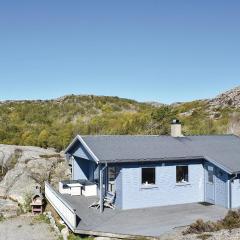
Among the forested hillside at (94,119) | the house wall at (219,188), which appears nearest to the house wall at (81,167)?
the house wall at (219,188)

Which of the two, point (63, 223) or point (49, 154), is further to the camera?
point (49, 154)

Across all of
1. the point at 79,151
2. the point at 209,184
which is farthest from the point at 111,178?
the point at 209,184

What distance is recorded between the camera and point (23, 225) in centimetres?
2198

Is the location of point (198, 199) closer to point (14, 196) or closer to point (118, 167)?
point (118, 167)

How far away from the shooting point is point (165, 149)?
22.2m

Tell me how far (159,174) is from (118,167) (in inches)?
83.5

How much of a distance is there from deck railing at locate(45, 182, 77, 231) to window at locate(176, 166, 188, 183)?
5.93 m

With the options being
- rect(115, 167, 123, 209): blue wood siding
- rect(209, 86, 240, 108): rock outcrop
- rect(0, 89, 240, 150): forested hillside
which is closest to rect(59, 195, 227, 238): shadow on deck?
rect(115, 167, 123, 209): blue wood siding

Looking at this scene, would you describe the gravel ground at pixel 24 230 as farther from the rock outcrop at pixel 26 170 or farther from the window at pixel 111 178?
the window at pixel 111 178

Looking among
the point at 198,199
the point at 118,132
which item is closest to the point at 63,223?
the point at 198,199

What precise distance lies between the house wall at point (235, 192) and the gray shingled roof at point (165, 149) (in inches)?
27.6

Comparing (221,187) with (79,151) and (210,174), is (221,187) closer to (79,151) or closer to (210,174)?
(210,174)

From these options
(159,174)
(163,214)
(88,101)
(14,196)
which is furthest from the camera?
(88,101)

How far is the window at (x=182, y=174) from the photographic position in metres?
22.0
